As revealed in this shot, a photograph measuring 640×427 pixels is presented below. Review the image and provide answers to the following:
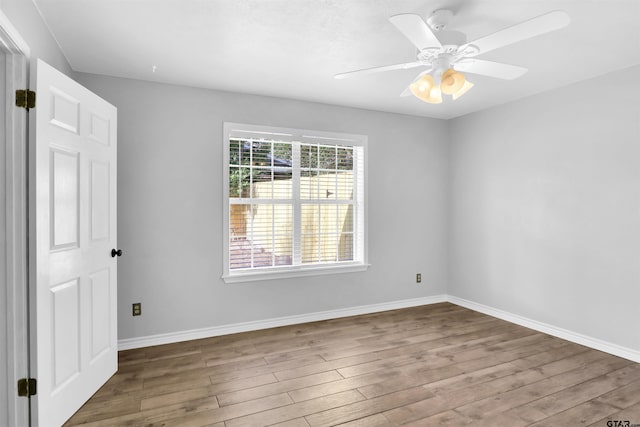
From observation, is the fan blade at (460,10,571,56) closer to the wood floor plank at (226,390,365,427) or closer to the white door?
the wood floor plank at (226,390,365,427)

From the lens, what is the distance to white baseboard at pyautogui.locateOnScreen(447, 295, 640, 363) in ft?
10.0

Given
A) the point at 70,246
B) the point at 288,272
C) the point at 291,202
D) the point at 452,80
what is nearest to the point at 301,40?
the point at 452,80

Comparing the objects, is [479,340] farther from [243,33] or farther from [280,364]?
[243,33]

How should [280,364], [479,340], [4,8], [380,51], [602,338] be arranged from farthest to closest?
[479,340], [602,338], [280,364], [380,51], [4,8]

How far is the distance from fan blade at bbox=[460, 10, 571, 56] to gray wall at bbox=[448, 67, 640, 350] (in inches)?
80.4

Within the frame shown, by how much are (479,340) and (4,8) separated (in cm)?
418

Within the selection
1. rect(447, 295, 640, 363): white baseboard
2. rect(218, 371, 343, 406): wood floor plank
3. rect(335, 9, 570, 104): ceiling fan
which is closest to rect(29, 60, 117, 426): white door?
rect(218, 371, 343, 406): wood floor plank

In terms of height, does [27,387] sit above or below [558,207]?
below

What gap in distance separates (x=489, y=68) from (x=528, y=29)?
55 centimetres

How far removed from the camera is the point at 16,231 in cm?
185

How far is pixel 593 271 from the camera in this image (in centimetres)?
329

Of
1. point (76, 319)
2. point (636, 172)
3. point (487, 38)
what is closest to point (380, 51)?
point (487, 38)

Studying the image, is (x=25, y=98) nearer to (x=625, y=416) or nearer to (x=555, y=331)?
(x=625, y=416)

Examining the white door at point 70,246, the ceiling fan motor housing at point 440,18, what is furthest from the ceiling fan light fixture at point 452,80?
the white door at point 70,246
